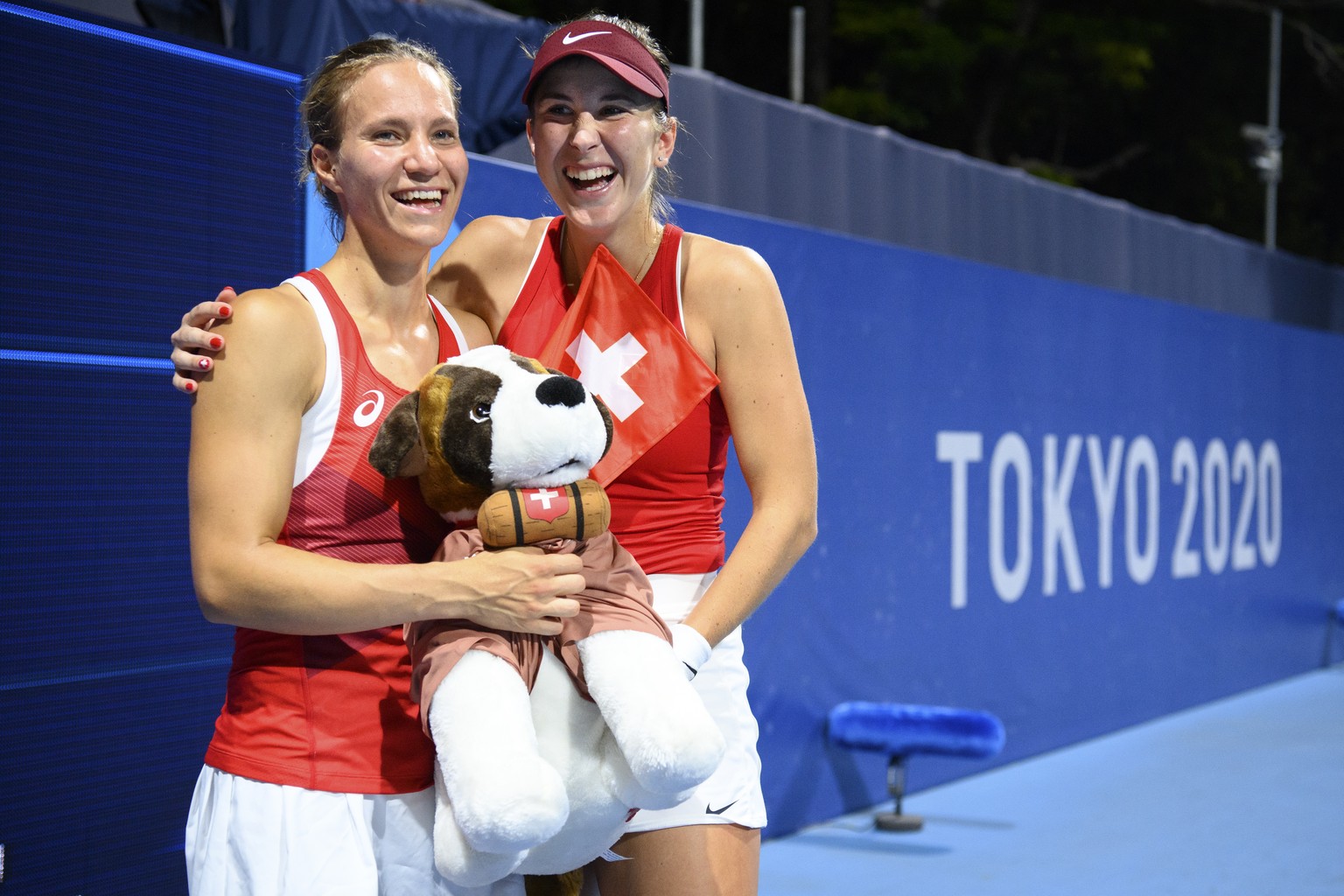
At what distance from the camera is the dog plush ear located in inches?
62.4

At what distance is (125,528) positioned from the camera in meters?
2.75

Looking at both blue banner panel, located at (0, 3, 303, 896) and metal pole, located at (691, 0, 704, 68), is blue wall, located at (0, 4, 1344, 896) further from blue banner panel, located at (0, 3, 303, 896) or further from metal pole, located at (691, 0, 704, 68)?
metal pole, located at (691, 0, 704, 68)

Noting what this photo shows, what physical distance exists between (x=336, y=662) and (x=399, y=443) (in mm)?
273

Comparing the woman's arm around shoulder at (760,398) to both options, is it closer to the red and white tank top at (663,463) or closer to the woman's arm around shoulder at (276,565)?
the red and white tank top at (663,463)

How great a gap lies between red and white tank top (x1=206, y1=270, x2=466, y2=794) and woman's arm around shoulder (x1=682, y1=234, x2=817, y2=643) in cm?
49

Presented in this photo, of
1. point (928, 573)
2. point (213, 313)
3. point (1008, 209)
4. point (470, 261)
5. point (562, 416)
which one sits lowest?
point (928, 573)

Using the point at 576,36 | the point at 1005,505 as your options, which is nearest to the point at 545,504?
the point at 576,36

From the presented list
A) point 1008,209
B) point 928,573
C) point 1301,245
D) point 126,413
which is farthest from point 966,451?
point 1301,245

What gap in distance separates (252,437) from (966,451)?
449 cm

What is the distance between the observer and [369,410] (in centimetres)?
Answer: 167

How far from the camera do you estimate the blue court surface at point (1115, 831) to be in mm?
4457

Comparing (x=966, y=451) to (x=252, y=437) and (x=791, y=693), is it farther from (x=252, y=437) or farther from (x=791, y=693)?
(x=252, y=437)

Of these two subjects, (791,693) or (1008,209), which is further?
(1008,209)

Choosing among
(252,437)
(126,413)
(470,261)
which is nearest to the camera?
(252,437)
